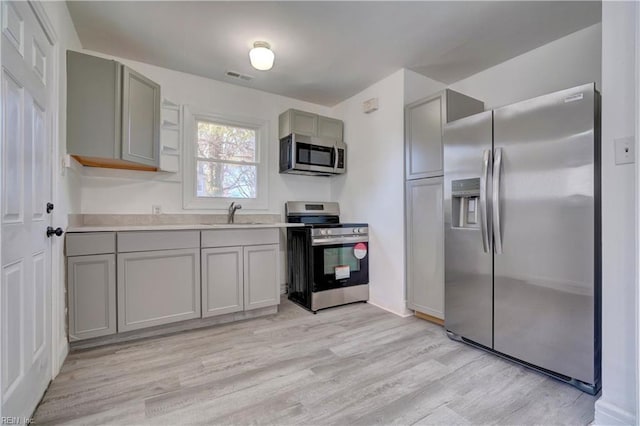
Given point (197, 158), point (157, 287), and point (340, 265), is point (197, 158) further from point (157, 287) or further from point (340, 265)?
point (340, 265)

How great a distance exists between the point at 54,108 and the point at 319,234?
2.31 m

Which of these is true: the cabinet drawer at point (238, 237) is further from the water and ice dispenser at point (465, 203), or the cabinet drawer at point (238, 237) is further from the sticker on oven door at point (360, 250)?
the water and ice dispenser at point (465, 203)

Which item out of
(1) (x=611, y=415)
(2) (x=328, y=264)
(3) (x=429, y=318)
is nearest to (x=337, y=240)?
(2) (x=328, y=264)

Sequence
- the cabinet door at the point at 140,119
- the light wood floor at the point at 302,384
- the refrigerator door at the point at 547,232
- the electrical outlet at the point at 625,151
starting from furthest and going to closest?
1. the cabinet door at the point at 140,119
2. the refrigerator door at the point at 547,232
3. the light wood floor at the point at 302,384
4. the electrical outlet at the point at 625,151

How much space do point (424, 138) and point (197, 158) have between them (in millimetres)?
2419

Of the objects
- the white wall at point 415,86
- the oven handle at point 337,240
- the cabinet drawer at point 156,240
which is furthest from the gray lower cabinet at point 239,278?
the white wall at point 415,86

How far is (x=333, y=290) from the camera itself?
3236 millimetres

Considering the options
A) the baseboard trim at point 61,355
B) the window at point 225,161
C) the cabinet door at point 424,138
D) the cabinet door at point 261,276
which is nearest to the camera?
the baseboard trim at point 61,355

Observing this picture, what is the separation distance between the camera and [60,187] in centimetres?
196

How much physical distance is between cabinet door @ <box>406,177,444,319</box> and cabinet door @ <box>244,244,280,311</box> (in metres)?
1.37

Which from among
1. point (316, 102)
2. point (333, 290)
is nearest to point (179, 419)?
point (333, 290)

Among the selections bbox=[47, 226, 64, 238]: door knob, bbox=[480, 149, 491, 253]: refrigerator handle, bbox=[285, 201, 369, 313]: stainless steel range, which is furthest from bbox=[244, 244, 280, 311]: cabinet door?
bbox=[480, 149, 491, 253]: refrigerator handle

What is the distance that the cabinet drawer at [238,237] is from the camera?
266 cm

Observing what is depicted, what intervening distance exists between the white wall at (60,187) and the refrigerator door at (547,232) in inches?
115
